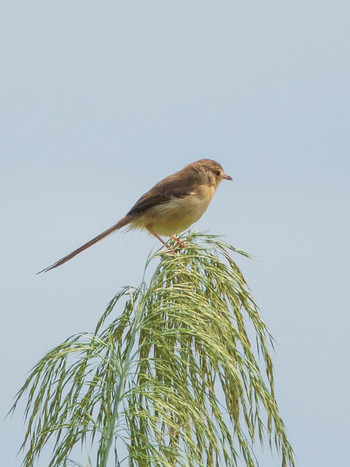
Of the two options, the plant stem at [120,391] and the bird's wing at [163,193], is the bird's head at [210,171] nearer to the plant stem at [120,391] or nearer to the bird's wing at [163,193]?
the bird's wing at [163,193]

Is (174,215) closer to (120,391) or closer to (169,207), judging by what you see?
(169,207)

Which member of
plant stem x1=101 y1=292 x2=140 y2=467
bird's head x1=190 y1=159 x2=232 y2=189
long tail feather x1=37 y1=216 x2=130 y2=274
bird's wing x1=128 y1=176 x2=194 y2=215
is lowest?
plant stem x1=101 y1=292 x2=140 y2=467

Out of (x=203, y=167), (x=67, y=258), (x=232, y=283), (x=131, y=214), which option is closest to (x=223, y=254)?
(x=232, y=283)

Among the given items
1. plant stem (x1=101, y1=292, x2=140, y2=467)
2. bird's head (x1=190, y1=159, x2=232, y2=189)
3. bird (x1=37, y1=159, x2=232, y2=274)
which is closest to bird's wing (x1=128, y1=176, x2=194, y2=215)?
bird (x1=37, y1=159, x2=232, y2=274)

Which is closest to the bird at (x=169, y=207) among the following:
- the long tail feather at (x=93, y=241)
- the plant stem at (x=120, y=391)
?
the long tail feather at (x=93, y=241)

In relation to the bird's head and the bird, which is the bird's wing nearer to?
the bird

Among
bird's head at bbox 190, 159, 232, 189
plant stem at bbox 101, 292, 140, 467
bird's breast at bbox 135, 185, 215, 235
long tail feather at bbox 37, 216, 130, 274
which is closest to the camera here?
plant stem at bbox 101, 292, 140, 467

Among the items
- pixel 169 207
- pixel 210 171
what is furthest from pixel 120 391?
pixel 210 171

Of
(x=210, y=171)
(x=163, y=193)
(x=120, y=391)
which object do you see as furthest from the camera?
(x=210, y=171)

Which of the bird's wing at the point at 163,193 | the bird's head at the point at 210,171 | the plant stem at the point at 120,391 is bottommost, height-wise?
the plant stem at the point at 120,391

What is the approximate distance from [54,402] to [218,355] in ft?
2.50

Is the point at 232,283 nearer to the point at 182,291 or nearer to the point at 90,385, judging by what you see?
the point at 182,291

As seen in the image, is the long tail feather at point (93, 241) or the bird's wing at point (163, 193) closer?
the long tail feather at point (93, 241)

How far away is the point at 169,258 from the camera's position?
3770 mm
